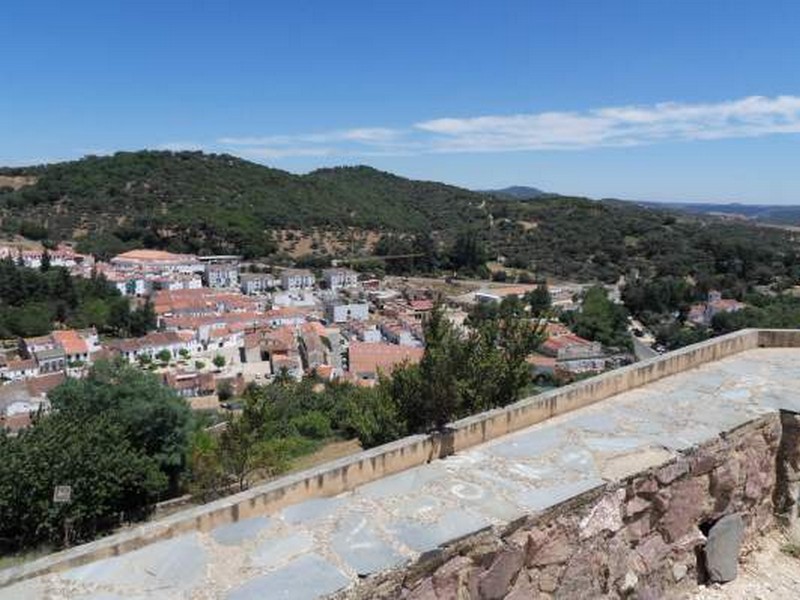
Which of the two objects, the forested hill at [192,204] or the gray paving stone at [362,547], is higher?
the forested hill at [192,204]

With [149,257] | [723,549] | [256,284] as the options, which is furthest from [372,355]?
[723,549]

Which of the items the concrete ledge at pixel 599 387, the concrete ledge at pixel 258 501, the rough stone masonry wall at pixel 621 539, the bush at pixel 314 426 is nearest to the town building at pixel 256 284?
the bush at pixel 314 426

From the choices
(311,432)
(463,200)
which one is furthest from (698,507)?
(463,200)

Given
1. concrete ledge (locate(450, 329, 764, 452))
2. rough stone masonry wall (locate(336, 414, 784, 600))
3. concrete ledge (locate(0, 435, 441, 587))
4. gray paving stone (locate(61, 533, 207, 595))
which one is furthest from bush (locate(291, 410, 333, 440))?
gray paving stone (locate(61, 533, 207, 595))

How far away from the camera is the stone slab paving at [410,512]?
7.13 ft

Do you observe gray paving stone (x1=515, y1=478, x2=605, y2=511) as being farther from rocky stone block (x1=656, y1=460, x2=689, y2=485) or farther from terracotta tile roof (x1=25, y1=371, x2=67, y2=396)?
terracotta tile roof (x1=25, y1=371, x2=67, y2=396)

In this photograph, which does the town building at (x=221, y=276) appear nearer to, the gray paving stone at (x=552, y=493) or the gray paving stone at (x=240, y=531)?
the gray paving stone at (x=240, y=531)

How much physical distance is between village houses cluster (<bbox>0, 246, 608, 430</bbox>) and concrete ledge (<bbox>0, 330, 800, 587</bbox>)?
19.9m

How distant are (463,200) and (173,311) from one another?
73815mm

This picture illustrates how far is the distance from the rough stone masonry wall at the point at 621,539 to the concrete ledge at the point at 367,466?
0.69m

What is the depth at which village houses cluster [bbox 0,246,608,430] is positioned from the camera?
3681cm

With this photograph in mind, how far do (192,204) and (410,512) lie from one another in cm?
8798

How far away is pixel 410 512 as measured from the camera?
8.77ft

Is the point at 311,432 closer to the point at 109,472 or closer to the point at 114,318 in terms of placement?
the point at 109,472
